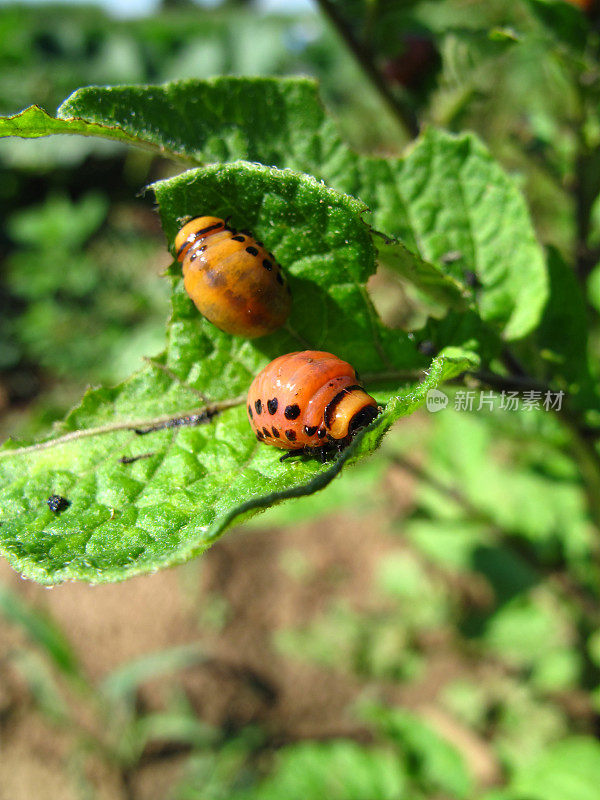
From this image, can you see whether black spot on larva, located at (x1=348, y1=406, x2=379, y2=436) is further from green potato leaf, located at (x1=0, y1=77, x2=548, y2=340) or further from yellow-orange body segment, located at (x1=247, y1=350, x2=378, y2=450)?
green potato leaf, located at (x1=0, y1=77, x2=548, y2=340)

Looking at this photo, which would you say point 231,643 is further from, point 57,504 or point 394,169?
point 394,169

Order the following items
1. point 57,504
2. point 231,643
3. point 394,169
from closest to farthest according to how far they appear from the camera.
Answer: point 57,504 → point 394,169 → point 231,643

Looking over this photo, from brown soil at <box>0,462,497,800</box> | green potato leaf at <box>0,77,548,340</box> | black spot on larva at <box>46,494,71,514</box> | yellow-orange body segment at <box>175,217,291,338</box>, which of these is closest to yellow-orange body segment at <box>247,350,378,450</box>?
yellow-orange body segment at <box>175,217,291,338</box>

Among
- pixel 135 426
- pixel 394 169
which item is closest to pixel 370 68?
pixel 394 169

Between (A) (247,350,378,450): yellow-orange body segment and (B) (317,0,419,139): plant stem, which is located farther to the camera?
(B) (317,0,419,139): plant stem

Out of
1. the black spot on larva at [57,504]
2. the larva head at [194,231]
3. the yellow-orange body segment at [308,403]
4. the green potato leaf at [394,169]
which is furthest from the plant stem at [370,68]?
the black spot on larva at [57,504]

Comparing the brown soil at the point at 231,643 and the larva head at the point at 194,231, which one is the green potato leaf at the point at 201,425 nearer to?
the larva head at the point at 194,231

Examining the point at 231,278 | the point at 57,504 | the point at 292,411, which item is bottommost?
the point at 57,504
